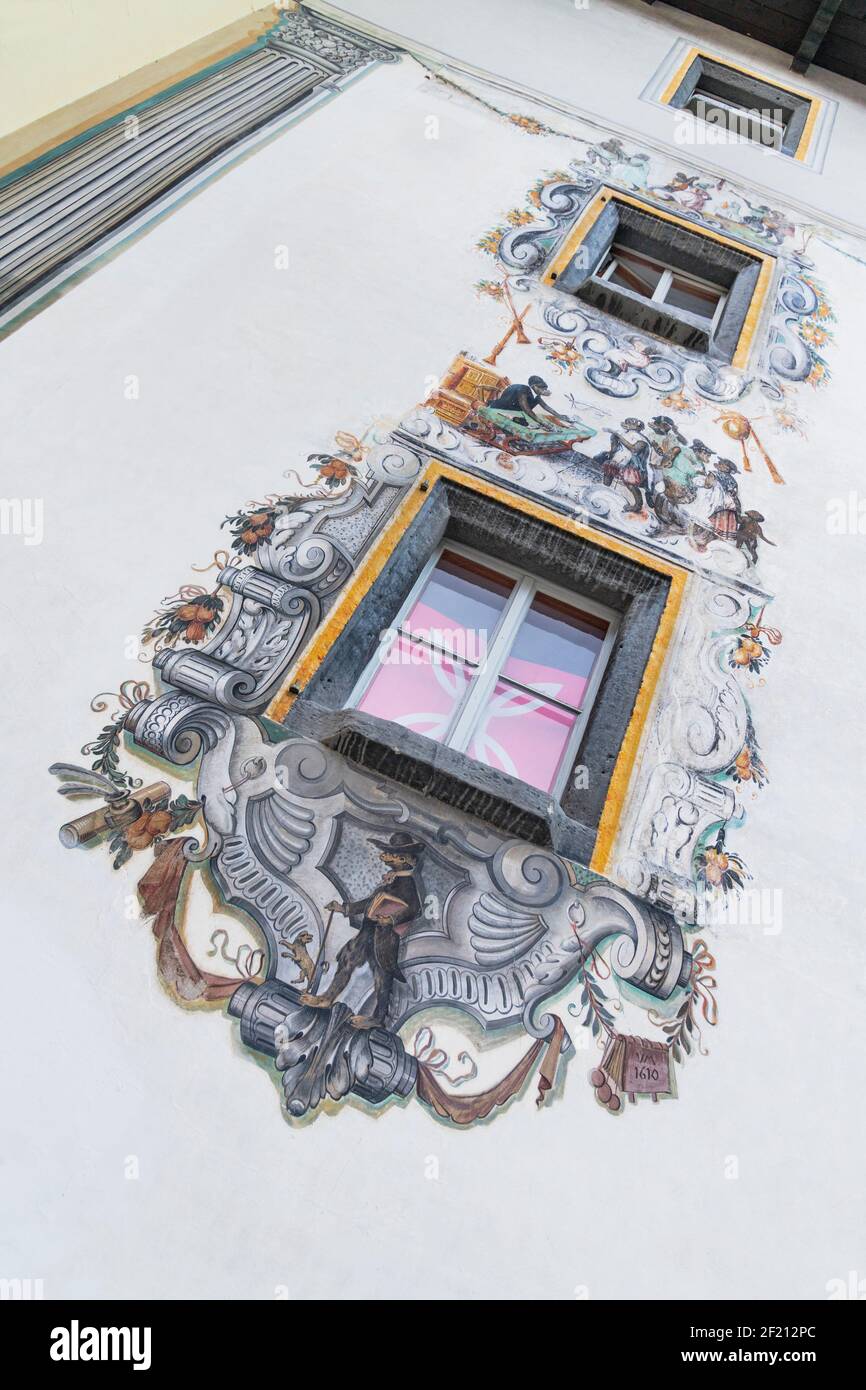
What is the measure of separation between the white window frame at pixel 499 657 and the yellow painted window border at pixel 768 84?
4.46 m

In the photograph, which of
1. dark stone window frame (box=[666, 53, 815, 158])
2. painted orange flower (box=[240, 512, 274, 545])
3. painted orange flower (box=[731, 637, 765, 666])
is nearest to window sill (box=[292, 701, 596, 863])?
painted orange flower (box=[240, 512, 274, 545])

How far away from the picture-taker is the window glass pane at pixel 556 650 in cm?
307

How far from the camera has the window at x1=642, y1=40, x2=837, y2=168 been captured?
623 cm

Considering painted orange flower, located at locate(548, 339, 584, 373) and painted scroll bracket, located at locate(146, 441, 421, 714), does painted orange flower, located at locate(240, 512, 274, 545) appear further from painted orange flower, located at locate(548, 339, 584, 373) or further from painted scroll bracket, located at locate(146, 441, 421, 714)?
painted orange flower, located at locate(548, 339, 584, 373)

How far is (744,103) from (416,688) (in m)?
6.33

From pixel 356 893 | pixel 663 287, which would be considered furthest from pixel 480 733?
pixel 663 287

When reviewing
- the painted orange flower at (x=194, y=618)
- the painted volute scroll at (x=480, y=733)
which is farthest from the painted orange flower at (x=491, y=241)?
the painted orange flower at (x=194, y=618)

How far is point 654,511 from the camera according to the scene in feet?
11.5

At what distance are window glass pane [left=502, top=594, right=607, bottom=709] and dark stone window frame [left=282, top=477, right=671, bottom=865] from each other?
3.2 inches

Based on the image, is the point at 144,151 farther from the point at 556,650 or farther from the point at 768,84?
the point at 768,84

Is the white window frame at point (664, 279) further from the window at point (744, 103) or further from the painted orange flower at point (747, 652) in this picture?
the painted orange flower at point (747, 652)

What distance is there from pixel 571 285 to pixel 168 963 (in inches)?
139

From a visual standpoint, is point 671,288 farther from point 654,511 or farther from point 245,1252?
point 245,1252

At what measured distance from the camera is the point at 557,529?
10.9ft
